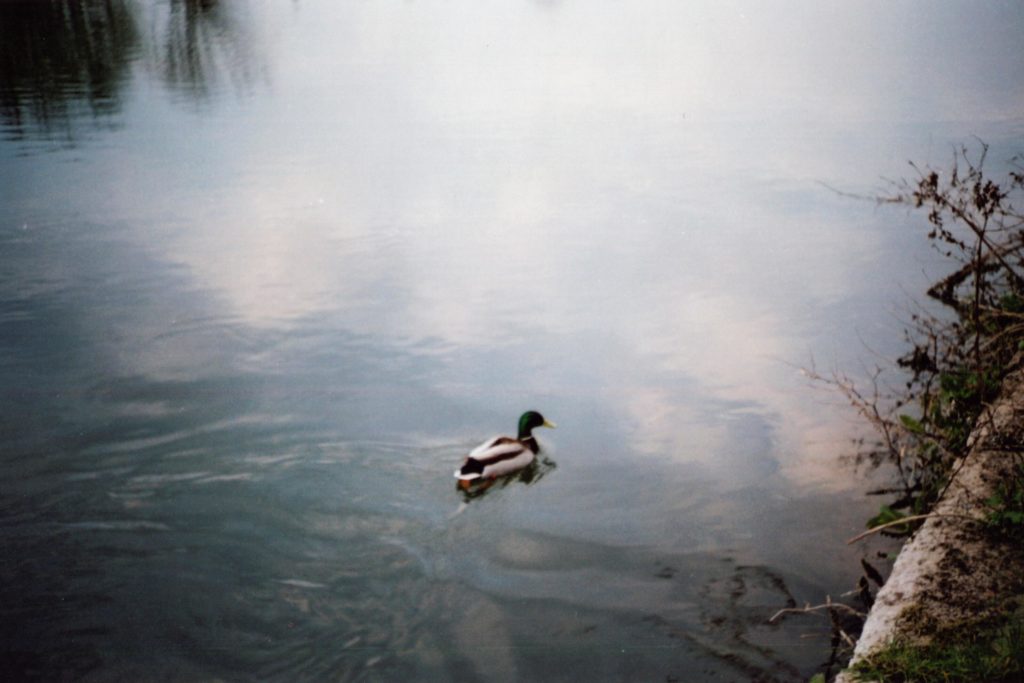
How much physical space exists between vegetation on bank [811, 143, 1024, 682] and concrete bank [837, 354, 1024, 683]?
0.07m

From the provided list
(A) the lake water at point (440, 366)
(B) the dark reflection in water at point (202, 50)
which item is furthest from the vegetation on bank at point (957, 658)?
(B) the dark reflection in water at point (202, 50)

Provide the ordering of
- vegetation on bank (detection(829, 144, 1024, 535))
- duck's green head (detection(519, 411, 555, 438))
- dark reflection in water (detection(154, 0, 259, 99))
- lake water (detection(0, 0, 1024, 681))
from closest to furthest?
lake water (detection(0, 0, 1024, 681)), vegetation on bank (detection(829, 144, 1024, 535)), duck's green head (detection(519, 411, 555, 438)), dark reflection in water (detection(154, 0, 259, 99))

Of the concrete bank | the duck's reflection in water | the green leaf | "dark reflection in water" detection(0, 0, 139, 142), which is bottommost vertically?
the duck's reflection in water

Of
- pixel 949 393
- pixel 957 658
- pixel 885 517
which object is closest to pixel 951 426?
pixel 949 393

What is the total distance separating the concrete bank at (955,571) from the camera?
418 centimetres

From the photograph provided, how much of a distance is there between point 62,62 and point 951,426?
23505mm

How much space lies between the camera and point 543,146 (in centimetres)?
1622

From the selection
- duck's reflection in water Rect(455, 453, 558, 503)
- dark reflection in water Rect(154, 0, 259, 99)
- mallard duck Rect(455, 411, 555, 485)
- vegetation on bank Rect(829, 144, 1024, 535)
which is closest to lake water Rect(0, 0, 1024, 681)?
duck's reflection in water Rect(455, 453, 558, 503)

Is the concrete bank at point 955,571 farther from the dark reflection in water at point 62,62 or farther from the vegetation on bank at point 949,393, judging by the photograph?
the dark reflection in water at point 62,62

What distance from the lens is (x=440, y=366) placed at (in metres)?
8.91

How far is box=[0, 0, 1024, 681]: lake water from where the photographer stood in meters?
5.49

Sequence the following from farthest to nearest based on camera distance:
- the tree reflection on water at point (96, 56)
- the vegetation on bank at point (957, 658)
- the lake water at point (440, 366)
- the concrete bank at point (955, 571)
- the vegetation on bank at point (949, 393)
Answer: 1. the tree reflection on water at point (96, 56)
2. the vegetation on bank at point (949, 393)
3. the lake water at point (440, 366)
4. the concrete bank at point (955, 571)
5. the vegetation on bank at point (957, 658)

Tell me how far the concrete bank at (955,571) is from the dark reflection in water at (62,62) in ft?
52.9

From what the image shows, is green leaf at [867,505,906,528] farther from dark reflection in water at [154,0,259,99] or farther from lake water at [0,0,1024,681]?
dark reflection in water at [154,0,259,99]
